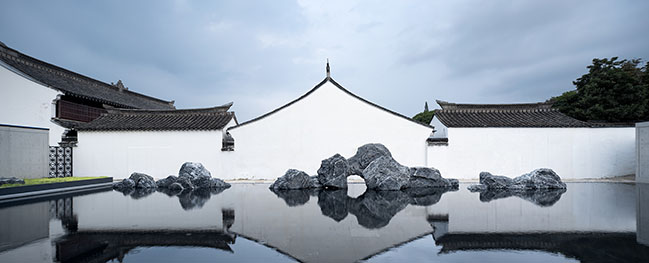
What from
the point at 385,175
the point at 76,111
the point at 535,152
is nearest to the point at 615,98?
the point at 535,152

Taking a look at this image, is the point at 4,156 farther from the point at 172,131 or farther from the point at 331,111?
the point at 331,111

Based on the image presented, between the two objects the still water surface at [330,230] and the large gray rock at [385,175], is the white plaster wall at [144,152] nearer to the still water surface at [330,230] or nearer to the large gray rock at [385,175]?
the still water surface at [330,230]

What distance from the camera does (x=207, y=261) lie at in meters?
3.30

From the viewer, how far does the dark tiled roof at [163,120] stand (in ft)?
43.3

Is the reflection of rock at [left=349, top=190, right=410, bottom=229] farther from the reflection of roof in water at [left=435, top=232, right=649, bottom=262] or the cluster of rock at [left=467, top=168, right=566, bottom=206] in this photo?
the cluster of rock at [left=467, top=168, right=566, bottom=206]

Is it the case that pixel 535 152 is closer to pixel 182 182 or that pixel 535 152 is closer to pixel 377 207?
pixel 377 207

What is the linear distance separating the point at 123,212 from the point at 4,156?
7766 millimetres

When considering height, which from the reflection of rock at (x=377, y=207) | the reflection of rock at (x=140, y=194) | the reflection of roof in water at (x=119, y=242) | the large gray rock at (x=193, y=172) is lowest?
the reflection of rock at (x=140, y=194)

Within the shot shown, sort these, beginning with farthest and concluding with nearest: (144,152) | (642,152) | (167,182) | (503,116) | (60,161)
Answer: (503,116) → (144,152) → (60,161) → (642,152) → (167,182)

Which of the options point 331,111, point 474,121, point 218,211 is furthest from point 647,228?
point 331,111

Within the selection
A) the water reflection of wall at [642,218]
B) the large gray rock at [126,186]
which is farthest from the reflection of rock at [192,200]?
the water reflection of wall at [642,218]

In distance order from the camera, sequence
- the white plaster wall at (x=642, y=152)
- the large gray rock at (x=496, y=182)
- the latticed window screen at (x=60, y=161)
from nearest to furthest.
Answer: the large gray rock at (x=496, y=182) < the white plaster wall at (x=642, y=152) < the latticed window screen at (x=60, y=161)

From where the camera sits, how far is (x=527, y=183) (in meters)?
9.34

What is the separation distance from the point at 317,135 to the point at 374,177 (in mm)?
4323
